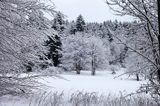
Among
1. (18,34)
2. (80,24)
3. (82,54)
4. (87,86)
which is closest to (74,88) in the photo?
(87,86)

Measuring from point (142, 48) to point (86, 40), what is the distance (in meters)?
43.4

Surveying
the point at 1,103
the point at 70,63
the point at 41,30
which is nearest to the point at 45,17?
the point at 41,30

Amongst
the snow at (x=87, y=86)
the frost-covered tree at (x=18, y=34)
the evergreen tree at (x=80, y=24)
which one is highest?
the evergreen tree at (x=80, y=24)

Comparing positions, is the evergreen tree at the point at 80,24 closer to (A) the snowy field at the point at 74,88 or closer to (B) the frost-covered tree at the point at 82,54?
(B) the frost-covered tree at the point at 82,54

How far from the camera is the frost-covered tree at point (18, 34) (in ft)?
14.5

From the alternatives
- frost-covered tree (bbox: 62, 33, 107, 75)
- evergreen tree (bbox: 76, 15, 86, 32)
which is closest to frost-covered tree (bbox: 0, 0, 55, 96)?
frost-covered tree (bbox: 62, 33, 107, 75)

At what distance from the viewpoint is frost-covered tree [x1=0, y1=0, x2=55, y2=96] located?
4418mm

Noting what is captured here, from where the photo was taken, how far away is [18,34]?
4605mm

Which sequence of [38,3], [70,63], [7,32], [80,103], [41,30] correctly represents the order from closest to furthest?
[7,32]
[38,3]
[41,30]
[80,103]
[70,63]

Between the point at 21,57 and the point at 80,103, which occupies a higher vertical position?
the point at 21,57

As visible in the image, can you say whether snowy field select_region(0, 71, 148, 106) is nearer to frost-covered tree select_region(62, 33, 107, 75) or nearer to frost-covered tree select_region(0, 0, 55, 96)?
frost-covered tree select_region(0, 0, 55, 96)

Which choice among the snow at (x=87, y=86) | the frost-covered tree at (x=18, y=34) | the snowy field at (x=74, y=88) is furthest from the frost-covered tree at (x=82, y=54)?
the frost-covered tree at (x=18, y=34)

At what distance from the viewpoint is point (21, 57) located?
16.2 feet

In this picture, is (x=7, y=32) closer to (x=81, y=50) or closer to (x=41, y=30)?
(x=41, y=30)
